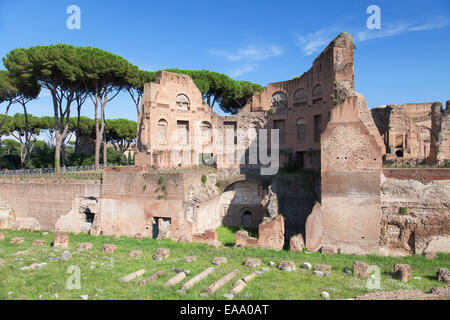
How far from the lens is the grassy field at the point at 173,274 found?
720 centimetres

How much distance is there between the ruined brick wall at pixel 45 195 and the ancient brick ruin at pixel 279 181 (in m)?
0.06

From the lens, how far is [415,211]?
37.1ft

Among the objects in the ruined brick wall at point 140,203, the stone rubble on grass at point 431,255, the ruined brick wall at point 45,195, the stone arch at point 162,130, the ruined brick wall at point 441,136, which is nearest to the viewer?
the stone rubble on grass at point 431,255

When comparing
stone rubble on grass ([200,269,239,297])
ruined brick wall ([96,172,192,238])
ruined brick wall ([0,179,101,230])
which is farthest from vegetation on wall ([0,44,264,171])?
stone rubble on grass ([200,269,239,297])

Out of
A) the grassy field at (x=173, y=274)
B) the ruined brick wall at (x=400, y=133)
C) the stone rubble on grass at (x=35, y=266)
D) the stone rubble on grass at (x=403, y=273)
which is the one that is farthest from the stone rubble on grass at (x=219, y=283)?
the ruined brick wall at (x=400, y=133)

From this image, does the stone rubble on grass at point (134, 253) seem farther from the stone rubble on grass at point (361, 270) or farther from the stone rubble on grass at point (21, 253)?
the stone rubble on grass at point (361, 270)

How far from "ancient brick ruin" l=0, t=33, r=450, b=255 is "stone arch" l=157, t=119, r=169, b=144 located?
0.07 metres

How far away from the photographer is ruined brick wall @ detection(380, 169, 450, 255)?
1104cm

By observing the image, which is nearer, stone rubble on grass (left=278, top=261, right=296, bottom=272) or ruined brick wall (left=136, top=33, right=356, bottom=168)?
stone rubble on grass (left=278, top=261, right=296, bottom=272)

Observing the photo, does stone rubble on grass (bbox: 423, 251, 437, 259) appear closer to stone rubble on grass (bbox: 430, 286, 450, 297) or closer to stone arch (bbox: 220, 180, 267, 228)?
stone rubble on grass (bbox: 430, 286, 450, 297)

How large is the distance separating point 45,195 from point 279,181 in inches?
513

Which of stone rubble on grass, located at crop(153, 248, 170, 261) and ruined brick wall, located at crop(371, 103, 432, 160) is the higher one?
ruined brick wall, located at crop(371, 103, 432, 160)

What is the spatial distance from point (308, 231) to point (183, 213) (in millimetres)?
5645

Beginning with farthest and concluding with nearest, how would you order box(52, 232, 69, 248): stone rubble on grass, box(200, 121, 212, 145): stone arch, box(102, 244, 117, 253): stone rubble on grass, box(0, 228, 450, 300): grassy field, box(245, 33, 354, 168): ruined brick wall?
box(200, 121, 212, 145): stone arch < box(245, 33, 354, 168): ruined brick wall < box(52, 232, 69, 248): stone rubble on grass < box(102, 244, 117, 253): stone rubble on grass < box(0, 228, 450, 300): grassy field
